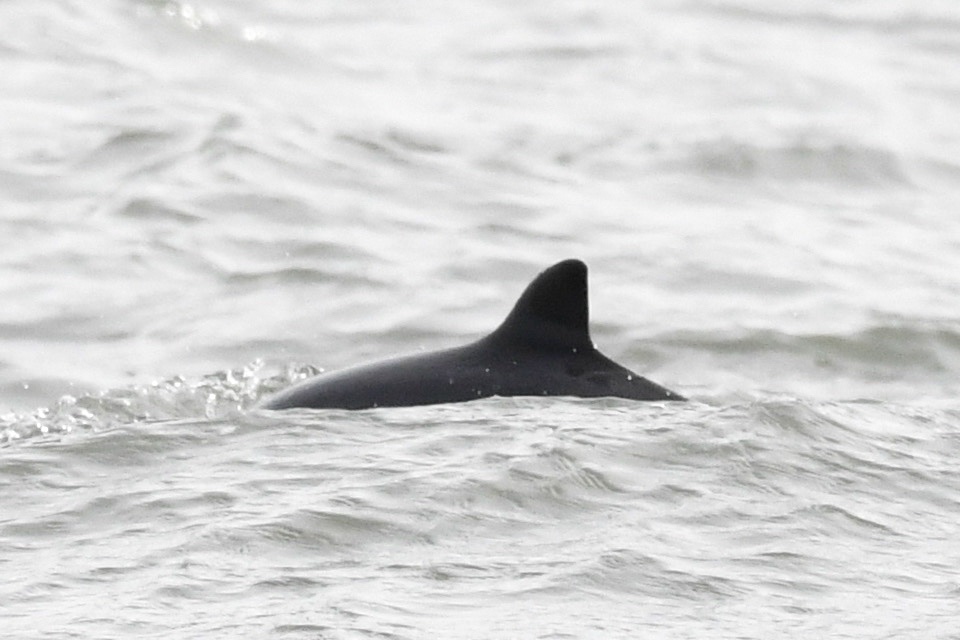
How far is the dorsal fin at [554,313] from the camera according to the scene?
987 cm

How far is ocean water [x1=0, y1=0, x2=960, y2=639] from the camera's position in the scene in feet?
25.9

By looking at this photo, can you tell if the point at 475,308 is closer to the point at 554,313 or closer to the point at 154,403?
the point at 154,403

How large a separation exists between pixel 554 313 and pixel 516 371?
34 cm

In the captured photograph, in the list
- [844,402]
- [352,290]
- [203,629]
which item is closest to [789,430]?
[844,402]

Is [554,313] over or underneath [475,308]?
over

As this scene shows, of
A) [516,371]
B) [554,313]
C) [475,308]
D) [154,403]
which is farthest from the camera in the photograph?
[475,308]

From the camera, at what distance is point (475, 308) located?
47.9 feet

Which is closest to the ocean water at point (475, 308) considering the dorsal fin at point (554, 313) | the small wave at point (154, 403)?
the small wave at point (154, 403)

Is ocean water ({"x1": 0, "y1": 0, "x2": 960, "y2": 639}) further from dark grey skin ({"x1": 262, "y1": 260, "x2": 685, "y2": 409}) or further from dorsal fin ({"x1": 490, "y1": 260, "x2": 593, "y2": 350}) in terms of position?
dorsal fin ({"x1": 490, "y1": 260, "x2": 593, "y2": 350})

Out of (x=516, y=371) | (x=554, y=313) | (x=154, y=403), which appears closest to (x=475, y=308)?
(x=154, y=403)

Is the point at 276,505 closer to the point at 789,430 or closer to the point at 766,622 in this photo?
the point at 766,622

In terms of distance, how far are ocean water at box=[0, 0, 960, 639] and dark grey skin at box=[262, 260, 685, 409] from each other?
0.37 feet

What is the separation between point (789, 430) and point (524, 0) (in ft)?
61.9

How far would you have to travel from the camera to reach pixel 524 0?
28.4 metres
